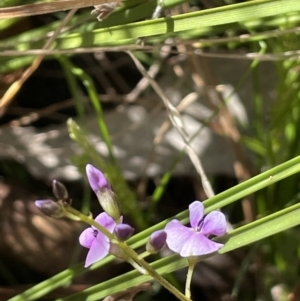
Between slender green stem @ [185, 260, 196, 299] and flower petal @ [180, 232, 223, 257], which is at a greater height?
flower petal @ [180, 232, 223, 257]

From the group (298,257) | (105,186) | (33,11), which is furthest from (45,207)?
(298,257)

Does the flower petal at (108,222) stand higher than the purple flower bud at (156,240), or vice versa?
the flower petal at (108,222)

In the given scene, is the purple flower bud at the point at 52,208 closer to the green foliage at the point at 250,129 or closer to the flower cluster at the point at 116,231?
the flower cluster at the point at 116,231

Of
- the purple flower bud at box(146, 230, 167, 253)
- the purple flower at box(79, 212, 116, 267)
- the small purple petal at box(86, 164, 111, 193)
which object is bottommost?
the purple flower bud at box(146, 230, 167, 253)

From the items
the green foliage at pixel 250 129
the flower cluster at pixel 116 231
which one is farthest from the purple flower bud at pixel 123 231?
the green foliage at pixel 250 129

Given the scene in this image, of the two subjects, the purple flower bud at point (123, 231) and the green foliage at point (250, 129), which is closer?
the purple flower bud at point (123, 231)

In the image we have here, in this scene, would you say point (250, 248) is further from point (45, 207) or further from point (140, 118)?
point (45, 207)

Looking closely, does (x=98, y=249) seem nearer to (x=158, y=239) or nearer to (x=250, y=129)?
(x=158, y=239)

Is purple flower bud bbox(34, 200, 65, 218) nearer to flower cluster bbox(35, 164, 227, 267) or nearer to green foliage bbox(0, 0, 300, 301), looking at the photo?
flower cluster bbox(35, 164, 227, 267)

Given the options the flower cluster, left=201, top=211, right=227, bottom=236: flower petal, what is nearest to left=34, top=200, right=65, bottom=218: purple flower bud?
the flower cluster
